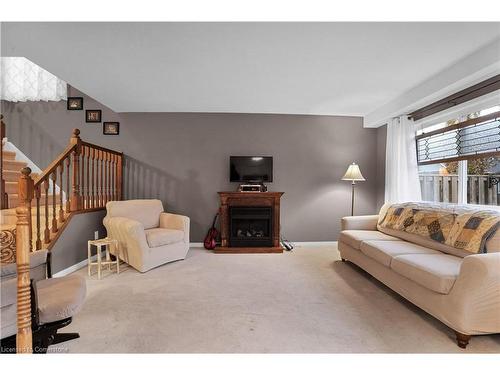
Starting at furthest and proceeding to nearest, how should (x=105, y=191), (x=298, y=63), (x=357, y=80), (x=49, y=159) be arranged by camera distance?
(x=49, y=159) → (x=105, y=191) → (x=357, y=80) → (x=298, y=63)

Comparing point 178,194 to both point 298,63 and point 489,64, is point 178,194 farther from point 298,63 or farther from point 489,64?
point 489,64

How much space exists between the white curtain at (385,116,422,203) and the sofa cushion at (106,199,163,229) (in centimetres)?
367

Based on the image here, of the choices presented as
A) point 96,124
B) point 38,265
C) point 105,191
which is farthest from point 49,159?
point 38,265

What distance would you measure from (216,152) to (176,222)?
1436mm

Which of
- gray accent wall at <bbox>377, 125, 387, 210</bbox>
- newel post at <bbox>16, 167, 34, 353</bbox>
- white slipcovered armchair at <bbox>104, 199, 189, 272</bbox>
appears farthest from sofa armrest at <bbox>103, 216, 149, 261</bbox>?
gray accent wall at <bbox>377, 125, 387, 210</bbox>

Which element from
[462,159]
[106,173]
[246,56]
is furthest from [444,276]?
[106,173]

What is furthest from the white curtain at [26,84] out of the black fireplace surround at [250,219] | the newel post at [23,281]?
the newel post at [23,281]

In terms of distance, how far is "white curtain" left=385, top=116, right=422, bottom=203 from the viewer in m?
3.46

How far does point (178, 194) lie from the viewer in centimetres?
416

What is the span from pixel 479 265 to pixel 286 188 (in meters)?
2.90

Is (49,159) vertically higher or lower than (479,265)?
higher

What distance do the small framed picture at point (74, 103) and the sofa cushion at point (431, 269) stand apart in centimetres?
509

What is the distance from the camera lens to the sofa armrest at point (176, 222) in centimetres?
337

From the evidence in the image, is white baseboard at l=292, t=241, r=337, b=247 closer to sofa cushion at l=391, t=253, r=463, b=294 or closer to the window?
the window
